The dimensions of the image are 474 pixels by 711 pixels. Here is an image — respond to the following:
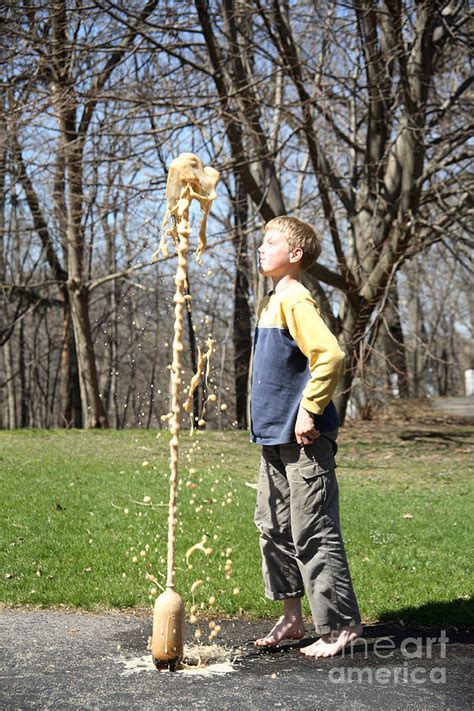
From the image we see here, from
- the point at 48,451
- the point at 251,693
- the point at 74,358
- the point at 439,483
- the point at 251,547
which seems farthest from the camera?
the point at 74,358

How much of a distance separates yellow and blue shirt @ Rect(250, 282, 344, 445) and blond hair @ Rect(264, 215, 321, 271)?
184mm

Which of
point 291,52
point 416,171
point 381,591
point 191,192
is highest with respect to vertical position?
point 291,52

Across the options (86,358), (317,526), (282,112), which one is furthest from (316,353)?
(86,358)

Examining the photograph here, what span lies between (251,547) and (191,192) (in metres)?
3.21

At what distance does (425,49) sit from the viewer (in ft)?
41.3

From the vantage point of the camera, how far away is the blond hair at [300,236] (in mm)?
4031

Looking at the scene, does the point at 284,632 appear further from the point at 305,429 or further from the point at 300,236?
the point at 300,236

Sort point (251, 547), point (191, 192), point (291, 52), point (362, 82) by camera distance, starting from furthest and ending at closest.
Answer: point (362, 82), point (291, 52), point (251, 547), point (191, 192)

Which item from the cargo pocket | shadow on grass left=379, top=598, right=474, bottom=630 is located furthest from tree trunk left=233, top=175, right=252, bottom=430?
the cargo pocket

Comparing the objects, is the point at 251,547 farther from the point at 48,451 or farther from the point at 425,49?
the point at 425,49

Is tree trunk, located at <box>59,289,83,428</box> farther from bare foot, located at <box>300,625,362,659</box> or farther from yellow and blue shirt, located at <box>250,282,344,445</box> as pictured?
bare foot, located at <box>300,625,362,659</box>

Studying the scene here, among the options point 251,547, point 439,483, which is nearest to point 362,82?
point 439,483

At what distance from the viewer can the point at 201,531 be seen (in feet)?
21.7

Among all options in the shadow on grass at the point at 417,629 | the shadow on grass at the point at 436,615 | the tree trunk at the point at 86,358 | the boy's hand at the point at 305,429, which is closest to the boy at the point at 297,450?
the boy's hand at the point at 305,429
